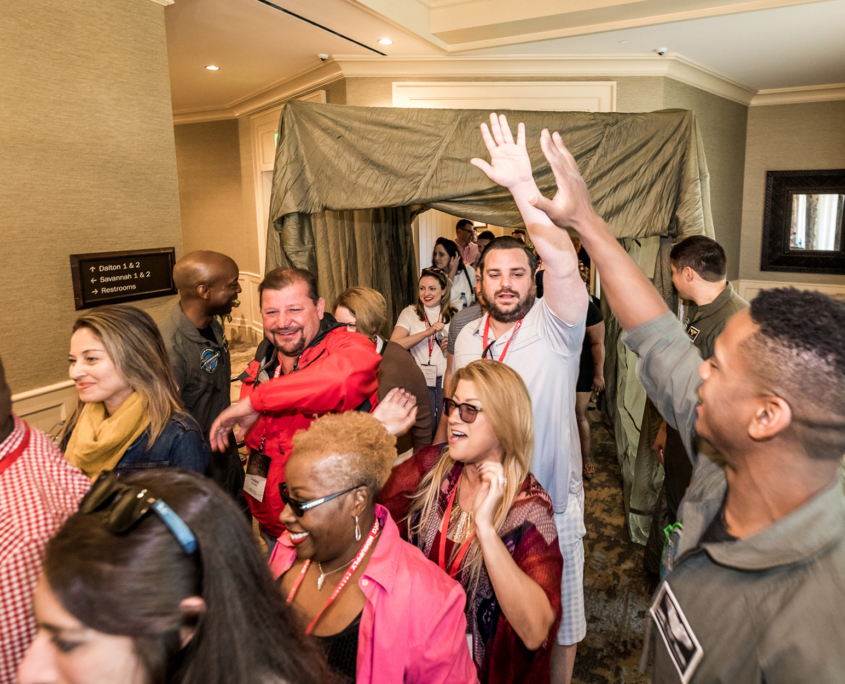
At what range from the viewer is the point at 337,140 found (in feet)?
10.3

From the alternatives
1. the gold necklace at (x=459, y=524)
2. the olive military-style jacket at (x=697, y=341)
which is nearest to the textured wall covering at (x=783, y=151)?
the olive military-style jacket at (x=697, y=341)

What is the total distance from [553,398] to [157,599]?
1585 mm

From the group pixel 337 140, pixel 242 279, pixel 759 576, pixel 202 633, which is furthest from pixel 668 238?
pixel 242 279

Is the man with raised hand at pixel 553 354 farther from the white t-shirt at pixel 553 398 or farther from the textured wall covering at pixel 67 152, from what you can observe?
the textured wall covering at pixel 67 152

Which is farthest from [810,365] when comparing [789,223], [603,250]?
[789,223]

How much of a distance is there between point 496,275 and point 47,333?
239cm

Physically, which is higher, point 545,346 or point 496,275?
point 496,275

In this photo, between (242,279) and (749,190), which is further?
(242,279)

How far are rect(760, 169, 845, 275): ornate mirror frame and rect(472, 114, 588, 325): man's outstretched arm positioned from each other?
682 cm

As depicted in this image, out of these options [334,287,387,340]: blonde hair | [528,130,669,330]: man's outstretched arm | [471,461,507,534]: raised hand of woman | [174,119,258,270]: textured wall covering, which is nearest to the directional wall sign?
[334,287,387,340]: blonde hair

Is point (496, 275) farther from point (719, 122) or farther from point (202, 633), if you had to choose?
point (719, 122)

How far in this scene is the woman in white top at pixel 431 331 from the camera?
13.6 feet

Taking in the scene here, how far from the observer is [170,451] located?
75.7 inches

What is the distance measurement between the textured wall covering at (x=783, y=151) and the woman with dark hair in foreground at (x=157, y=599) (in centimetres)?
830
